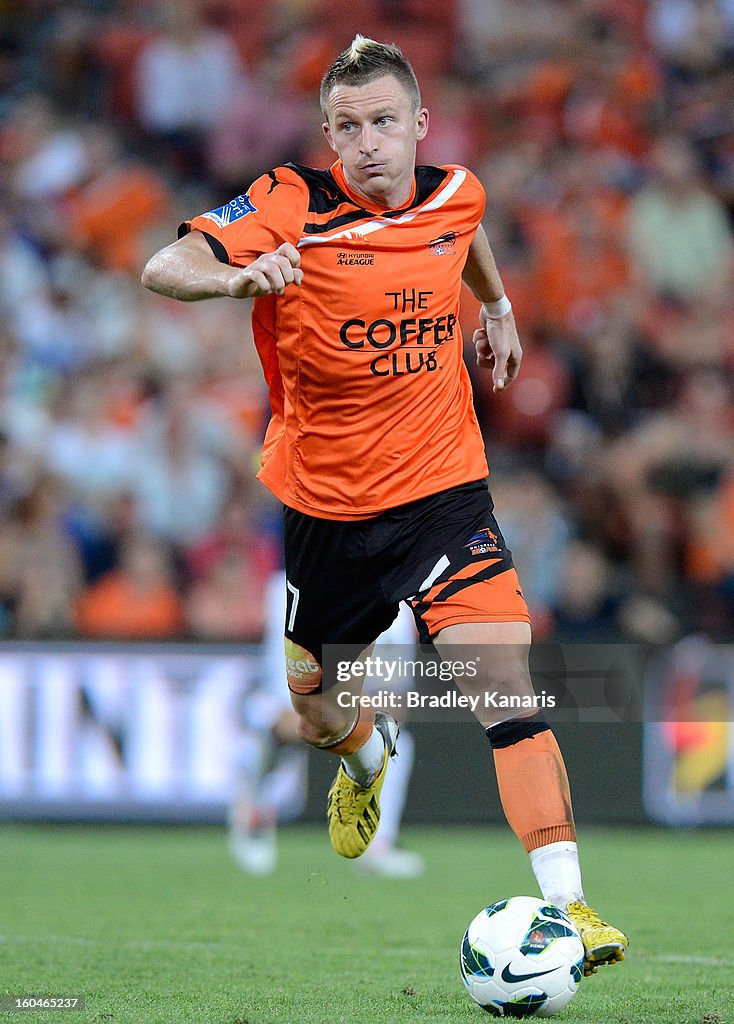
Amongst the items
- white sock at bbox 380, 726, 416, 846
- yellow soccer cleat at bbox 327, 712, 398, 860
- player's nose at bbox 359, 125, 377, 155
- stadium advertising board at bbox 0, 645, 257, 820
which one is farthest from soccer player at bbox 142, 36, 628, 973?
stadium advertising board at bbox 0, 645, 257, 820

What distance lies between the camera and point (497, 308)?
586 cm

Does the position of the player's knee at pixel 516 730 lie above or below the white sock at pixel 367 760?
above

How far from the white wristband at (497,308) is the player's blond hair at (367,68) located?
923mm

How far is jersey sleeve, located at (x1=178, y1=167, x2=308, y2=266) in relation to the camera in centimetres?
475

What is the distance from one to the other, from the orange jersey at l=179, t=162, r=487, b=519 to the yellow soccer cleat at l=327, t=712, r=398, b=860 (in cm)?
133

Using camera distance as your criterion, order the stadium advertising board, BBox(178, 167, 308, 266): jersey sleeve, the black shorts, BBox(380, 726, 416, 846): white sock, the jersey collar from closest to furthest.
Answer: BBox(178, 167, 308, 266): jersey sleeve → the black shorts → the jersey collar → BBox(380, 726, 416, 846): white sock → the stadium advertising board

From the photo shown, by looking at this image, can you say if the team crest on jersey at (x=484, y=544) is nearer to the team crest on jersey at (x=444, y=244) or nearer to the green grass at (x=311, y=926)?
the team crest on jersey at (x=444, y=244)

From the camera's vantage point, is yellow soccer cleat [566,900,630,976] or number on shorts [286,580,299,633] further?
number on shorts [286,580,299,633]

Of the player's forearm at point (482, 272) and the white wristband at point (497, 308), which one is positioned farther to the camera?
the white wristband at point (497, 308)

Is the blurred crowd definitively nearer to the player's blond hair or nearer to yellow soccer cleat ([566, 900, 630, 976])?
the player's blond hair

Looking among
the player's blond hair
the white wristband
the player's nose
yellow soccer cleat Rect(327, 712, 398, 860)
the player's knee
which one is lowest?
yellow soccer cleat Rect(327, 712, 398, 860)

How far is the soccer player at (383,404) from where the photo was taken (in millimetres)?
4809

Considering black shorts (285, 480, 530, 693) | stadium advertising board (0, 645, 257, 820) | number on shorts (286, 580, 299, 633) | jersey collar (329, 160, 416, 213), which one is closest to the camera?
black shorts (285, 480, 530, 693)

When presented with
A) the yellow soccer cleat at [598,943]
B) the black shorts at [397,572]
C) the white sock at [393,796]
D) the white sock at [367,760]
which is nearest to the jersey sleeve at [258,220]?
the black shorts at [397,572]
